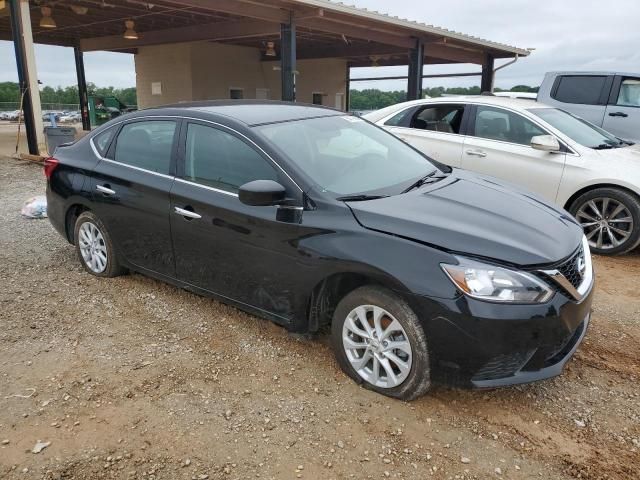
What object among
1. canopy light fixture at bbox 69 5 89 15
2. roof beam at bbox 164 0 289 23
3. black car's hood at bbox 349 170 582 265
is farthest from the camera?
canopy light fixture at bbox 69 5 89 15

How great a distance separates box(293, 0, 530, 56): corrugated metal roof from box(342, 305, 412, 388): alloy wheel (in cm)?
937

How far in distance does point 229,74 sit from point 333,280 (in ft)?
56.2

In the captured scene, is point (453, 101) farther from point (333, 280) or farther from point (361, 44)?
point (361, 44)

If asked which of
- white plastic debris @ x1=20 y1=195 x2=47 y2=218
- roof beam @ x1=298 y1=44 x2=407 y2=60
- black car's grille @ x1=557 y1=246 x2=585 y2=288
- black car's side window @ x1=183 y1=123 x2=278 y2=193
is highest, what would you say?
roof beam @ x1=298 y1=44 x2=407 y2=60

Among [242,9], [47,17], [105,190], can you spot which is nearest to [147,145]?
[105,190]

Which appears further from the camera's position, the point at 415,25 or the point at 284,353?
the point at 415,25

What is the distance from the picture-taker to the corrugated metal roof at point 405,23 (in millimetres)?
11048

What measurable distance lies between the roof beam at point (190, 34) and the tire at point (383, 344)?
1099 centimetres

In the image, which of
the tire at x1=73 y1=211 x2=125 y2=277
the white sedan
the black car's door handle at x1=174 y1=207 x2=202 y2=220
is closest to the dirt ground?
the tire at x1=73 y1=211 x2=125 y2=277

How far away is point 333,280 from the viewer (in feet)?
9.65

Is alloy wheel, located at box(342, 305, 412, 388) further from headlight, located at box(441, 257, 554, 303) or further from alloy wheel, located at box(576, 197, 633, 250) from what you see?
alloy wheel, located at box(576, 197, 633, 250)

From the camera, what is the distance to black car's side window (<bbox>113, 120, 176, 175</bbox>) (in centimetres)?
381

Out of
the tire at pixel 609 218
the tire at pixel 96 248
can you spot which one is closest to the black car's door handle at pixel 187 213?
the tire at pixel 96 248

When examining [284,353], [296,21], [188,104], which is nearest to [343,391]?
[284,353]
